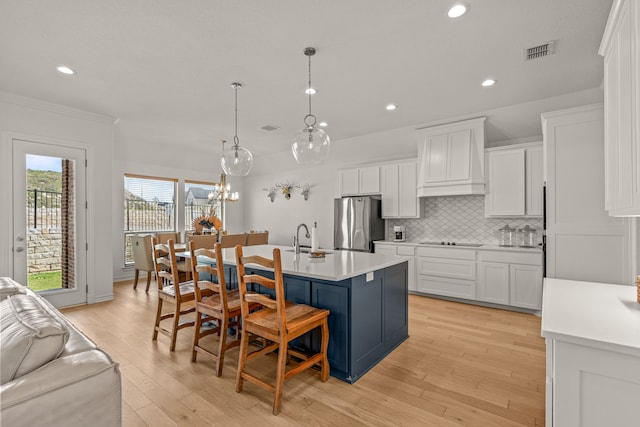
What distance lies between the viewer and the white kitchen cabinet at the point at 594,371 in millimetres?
1075

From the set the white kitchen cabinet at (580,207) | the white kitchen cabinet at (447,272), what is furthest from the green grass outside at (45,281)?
the white kitchen cabinet at (580,207)

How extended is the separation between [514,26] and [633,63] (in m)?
1.36

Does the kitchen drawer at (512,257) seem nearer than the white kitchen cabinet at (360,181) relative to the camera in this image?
Yes

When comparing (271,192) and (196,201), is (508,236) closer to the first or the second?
(271,192)

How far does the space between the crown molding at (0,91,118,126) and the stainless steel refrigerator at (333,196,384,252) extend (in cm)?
400

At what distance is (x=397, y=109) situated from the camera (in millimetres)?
4312

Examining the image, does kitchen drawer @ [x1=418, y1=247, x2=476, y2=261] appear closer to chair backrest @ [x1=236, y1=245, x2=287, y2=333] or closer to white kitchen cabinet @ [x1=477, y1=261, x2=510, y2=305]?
white kitchen cabinet @ [x1=477, y1=261, x2=510, y2=305]

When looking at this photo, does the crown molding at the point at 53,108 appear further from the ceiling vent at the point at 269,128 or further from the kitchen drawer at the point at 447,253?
the kitchen drawer at the point at 447,253

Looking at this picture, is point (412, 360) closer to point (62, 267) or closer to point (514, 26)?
point (514, 26)

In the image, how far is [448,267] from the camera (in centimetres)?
461

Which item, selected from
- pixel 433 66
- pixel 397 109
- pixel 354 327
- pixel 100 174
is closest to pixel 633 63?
pixel 433 66

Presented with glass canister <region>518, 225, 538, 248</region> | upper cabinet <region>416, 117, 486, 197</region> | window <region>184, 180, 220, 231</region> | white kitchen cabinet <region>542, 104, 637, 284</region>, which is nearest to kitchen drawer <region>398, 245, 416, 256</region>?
upper cabinet <region>416, 117, 486, 197</region>

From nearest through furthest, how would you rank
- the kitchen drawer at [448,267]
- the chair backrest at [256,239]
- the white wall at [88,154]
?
the white wall at [88,154], the kitchen drawer at [448,267], the chair backrest at [256,239]

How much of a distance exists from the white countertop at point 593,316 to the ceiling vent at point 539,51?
2092mm
